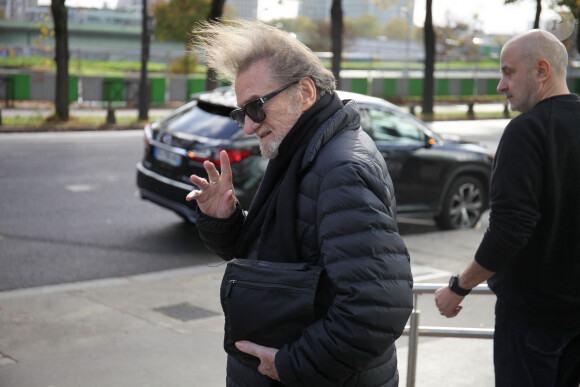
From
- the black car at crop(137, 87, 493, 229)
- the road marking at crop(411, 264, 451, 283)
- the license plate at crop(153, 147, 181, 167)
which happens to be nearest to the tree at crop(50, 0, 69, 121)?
the black car at crop(137, 87, 493, 229)

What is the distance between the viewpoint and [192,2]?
191 feet

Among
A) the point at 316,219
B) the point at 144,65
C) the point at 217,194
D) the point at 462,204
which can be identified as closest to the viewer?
the point at 316,219

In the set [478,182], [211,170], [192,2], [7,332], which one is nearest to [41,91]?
[478,182]

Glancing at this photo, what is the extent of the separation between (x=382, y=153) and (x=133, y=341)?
419 cm

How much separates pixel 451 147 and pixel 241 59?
Answer: 7504 mm

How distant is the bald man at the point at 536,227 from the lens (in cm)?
280

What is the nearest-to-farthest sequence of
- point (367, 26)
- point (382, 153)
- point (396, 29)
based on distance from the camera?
1. point (382, 153)
2. point (396, 29)
3. point (367, 26)

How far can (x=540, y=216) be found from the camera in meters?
2.81

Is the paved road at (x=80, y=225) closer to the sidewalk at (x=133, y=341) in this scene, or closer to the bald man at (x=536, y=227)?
the sidewalk at (x=133, y=341)

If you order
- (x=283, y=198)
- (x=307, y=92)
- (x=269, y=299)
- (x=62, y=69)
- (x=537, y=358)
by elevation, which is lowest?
(x=62, y=69)

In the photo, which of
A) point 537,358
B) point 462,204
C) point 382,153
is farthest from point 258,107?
point 462,204

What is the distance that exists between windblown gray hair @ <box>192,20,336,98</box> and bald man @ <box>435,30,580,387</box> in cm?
77

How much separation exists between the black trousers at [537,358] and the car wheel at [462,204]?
6.73m

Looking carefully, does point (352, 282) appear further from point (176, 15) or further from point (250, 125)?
point (176, 15)
